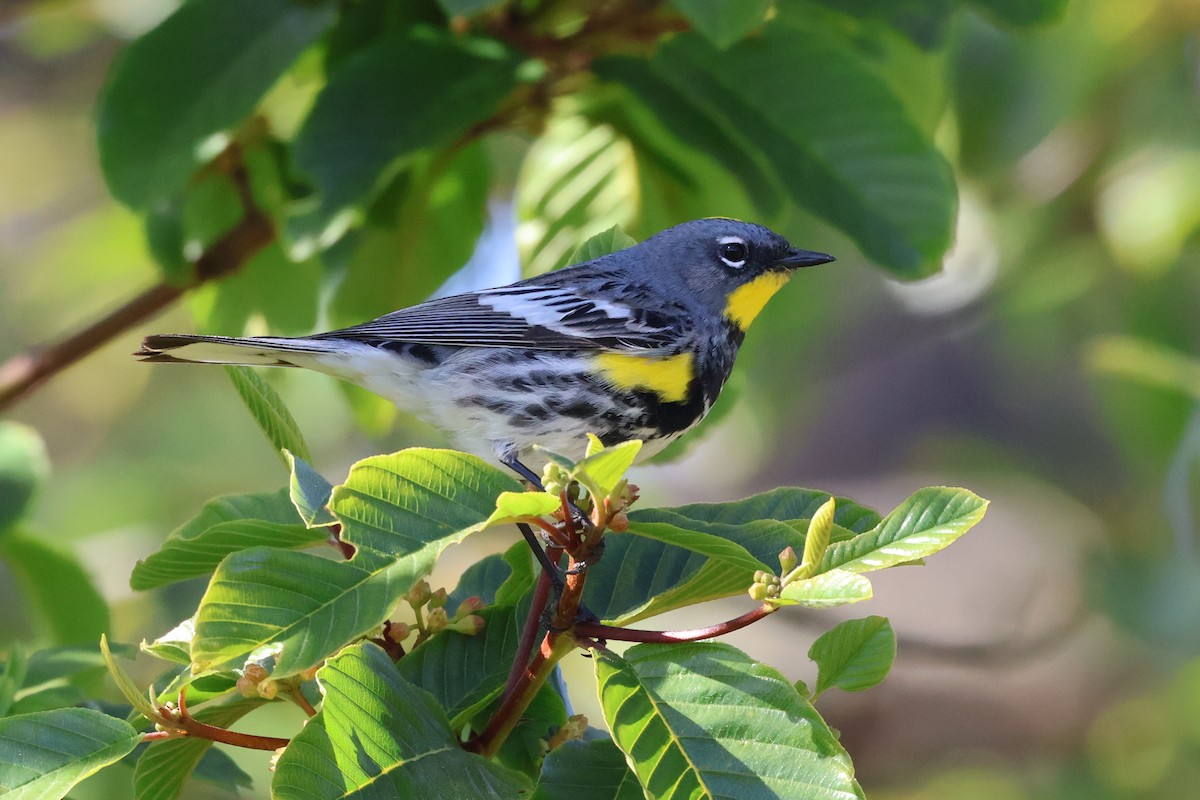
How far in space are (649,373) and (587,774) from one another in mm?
1238

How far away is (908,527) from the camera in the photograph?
1545 mm

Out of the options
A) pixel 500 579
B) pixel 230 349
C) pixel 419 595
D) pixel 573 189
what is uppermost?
pixel 230 349

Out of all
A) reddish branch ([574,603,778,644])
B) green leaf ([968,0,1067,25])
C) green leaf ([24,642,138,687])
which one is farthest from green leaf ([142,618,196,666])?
green leaf ([968,0,1067,25])

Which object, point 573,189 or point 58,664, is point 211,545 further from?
point 573,189

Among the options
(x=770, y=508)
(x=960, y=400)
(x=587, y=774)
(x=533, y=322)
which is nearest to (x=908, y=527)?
(x=770, y=508)

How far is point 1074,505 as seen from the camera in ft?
25.7

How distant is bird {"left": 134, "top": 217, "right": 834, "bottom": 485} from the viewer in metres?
2.78

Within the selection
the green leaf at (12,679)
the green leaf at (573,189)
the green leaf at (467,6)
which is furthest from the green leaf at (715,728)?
the green leaf at (573,189)

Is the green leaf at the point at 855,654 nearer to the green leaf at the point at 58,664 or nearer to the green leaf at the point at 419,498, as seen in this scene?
the green leaf at the point at 419,498

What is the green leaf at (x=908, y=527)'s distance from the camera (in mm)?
1532

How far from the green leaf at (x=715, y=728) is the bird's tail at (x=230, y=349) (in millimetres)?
1168

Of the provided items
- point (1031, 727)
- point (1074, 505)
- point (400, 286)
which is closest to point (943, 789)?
point (1031, 727)

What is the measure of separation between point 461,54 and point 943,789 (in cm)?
475

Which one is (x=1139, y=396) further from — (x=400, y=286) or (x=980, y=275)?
(x=400, y=286)
